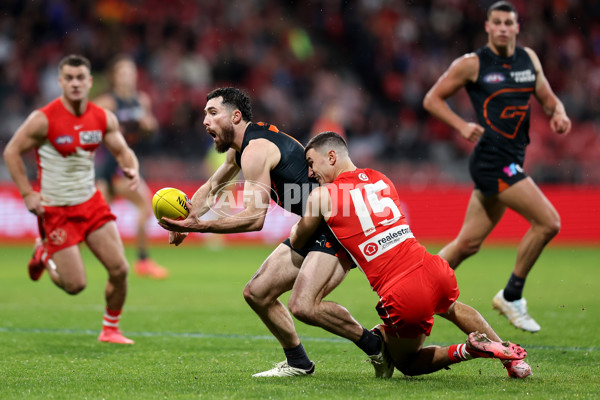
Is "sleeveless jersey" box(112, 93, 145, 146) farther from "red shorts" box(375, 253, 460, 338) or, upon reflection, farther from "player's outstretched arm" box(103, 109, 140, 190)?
"red shorts" box(375, 253, 460, 338)

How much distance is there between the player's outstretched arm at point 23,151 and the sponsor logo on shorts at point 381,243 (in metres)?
3.51

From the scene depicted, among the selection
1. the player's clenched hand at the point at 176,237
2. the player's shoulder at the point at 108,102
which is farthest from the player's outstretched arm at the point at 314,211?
the player's shoulder at the point at 108,102

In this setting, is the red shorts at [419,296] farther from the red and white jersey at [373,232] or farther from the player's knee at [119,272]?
the player's knee at [119,272]

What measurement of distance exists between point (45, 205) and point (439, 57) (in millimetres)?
16226

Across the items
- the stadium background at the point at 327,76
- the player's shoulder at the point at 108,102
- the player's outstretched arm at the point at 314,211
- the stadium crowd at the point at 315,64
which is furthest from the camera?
the stadium crowd at the point at 315,64

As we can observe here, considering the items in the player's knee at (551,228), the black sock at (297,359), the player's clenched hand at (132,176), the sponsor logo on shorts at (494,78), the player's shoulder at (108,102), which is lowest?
the black sock at (297,359)

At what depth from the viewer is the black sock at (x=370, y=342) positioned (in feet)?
18.9

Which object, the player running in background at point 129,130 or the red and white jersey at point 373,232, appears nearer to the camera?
the red and white jersey at point 373,232

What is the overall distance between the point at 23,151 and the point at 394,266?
3953 millimetres

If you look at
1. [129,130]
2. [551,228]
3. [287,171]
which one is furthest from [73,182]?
[129,130]

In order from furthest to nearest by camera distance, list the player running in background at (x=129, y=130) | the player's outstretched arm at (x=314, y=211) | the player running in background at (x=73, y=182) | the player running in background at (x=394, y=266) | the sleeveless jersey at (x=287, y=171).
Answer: the player running in background at (x=129, y=130)
the player running in background at (x=73, y=182)
the sleeveless jersey at (x=287, y=171)
the player's outstretched arm at (x=314, y=211)
the player running in background at (x=394, y=266)

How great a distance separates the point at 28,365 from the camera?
643cm

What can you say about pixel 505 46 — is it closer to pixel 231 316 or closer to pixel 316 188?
pixel 316 188

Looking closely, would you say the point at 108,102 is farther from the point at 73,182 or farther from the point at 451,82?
A: the point at 451,82
